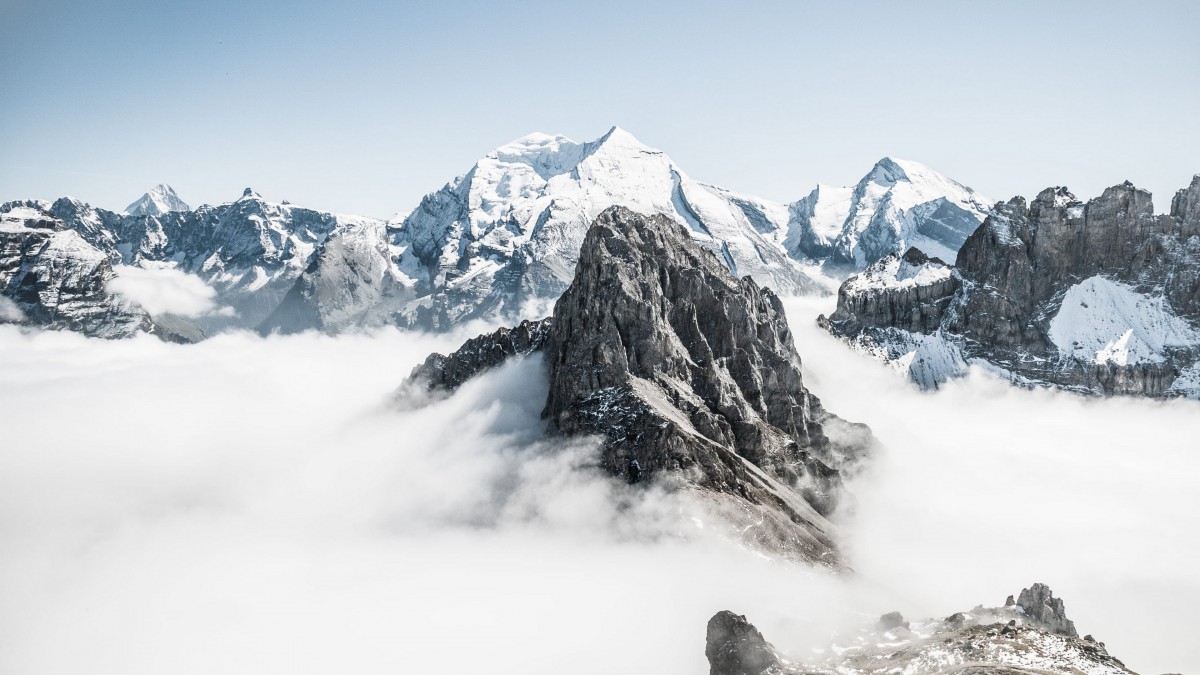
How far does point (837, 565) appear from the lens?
199 metres

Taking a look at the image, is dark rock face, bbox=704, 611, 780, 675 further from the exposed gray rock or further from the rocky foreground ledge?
the exposed gray rock

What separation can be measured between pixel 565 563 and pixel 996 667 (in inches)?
4700

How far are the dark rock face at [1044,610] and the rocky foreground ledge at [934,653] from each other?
2054 centimetres

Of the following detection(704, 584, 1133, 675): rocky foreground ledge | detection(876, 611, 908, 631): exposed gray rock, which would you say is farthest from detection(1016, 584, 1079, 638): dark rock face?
detection(876, 611, 908, 631): exposed gray rock

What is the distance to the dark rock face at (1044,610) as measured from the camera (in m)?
134

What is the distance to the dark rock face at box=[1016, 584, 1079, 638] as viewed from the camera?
134 meters

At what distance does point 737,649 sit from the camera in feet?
336

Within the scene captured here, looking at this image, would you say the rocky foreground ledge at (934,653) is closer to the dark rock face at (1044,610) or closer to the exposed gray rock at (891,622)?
the exposed gray rock at (891,622)

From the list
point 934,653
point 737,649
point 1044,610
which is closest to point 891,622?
point 934,653

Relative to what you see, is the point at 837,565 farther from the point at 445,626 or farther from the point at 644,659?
the point at 445,626

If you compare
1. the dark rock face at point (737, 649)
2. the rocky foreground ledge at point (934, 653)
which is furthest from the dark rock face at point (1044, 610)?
A: the dark rock face at point (737, 649)

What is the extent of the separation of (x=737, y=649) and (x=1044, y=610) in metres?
68.0

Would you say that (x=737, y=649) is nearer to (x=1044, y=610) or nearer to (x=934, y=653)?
(x=934, y=653)

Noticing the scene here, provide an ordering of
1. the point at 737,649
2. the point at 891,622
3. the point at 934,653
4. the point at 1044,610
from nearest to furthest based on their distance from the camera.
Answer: the point at 737,649, the point at 934,653, the point at 891,622, the point at 1044,610
